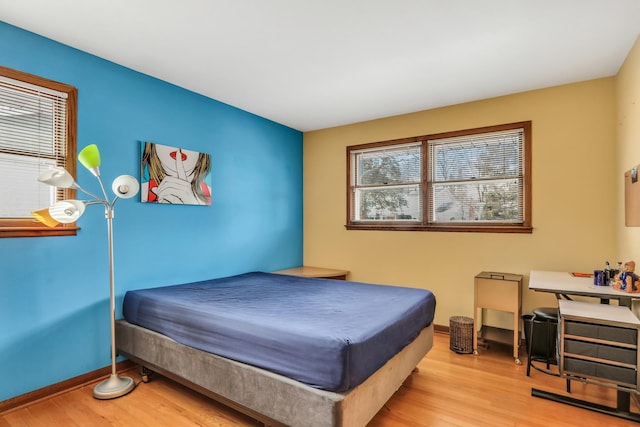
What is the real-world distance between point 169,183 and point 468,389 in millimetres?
3158

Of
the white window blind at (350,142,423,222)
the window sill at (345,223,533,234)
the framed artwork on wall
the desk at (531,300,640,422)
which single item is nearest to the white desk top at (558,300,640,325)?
the desk at (531,300,640,422)

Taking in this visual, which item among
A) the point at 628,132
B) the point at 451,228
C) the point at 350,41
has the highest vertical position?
the point at 350,41

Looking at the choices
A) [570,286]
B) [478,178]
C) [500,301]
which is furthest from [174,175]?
[570,286]

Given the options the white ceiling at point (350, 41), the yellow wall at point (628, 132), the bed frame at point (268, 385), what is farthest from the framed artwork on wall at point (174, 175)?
the yellow wall at point (628, 132)

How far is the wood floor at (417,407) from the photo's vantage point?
2135 millimetres

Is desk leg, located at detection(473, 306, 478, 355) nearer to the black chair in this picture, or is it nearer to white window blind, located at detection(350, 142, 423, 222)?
the black chair

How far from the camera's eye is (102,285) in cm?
276

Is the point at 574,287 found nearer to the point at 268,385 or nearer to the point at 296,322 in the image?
the point at 296,322

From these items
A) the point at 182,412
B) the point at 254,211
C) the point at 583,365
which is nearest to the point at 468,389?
the point at 583,365

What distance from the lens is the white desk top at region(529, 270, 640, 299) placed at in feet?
7.30

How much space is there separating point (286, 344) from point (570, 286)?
2145 millimetres

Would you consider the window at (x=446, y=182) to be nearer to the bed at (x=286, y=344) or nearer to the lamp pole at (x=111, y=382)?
the bed at (x=286, y=344)

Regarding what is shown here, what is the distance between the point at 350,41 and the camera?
2514 millimetres

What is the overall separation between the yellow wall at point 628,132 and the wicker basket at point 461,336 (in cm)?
142
